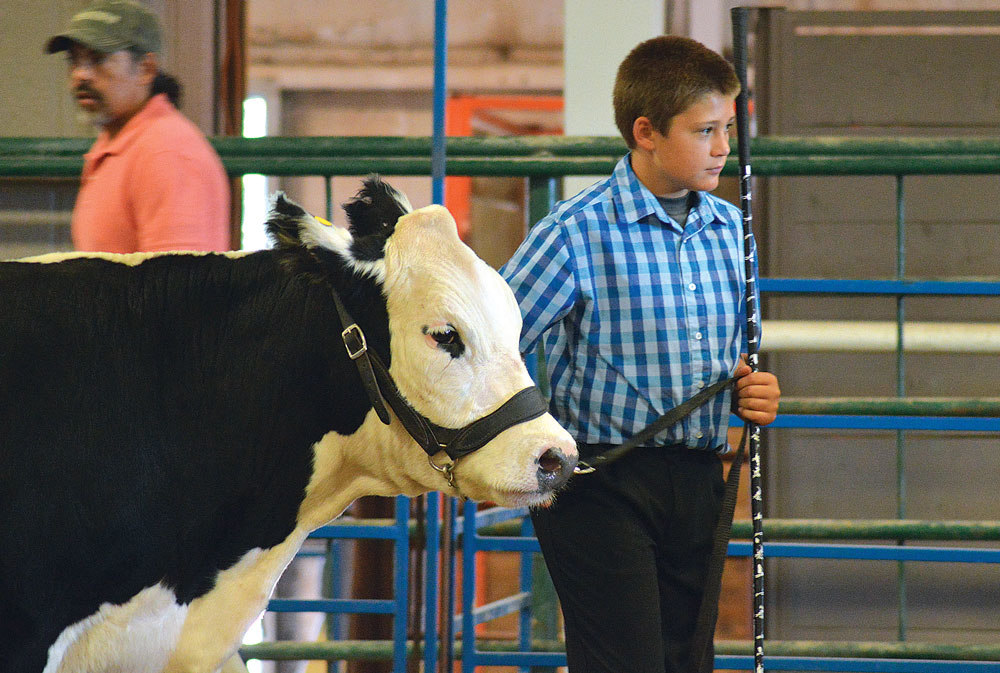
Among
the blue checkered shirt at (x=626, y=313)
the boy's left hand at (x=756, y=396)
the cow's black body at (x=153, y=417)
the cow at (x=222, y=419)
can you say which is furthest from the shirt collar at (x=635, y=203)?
the cow's black body at (x=153, y=417)

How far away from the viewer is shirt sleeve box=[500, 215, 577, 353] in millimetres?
1821

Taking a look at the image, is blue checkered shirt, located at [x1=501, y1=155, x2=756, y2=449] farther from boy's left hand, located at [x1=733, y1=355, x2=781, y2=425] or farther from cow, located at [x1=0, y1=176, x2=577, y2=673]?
cow, located at [x1=0, y1=176, x2=577, y2=673]

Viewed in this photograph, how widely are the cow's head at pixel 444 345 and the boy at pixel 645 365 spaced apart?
0.91 feet

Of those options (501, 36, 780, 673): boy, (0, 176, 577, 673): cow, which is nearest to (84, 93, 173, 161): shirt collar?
(0, 176, 577, 673): cow

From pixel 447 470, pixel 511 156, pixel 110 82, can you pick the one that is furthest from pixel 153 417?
pixel 511 156

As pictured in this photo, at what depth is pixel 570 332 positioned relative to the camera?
1898mm

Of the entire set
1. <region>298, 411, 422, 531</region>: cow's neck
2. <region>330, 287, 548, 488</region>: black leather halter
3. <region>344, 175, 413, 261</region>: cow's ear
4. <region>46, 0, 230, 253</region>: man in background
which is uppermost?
<region>46, 0, 230, 253</region>: man in background

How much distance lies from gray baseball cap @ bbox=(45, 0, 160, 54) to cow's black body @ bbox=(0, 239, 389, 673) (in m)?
0.69

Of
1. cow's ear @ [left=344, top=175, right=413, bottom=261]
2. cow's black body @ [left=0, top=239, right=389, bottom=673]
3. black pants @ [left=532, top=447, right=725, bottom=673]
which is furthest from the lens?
black pants @ [left=532, top=447, right=725, bottom=673]

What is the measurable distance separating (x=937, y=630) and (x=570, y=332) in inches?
99.8

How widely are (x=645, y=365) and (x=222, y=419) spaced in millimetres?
678

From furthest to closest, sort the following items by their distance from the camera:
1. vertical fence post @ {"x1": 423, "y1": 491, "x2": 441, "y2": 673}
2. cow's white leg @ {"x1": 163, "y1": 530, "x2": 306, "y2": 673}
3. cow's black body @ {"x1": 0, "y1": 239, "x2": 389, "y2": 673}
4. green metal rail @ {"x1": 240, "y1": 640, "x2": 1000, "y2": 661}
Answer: green metal rail @ {"x1": 240, "y1": 640, "x2": 1000, "y2": 661} < vertical fence post @ {"x1": 423, "y1": 491, "x2": 441, "y2": 673} < cow's white leg @ {"x1": 163, "y1": 530, "x2": 306, "y2": 673} < cow's black body @ {"x1": 0, "y1": 239, "x2": 389, "y2": 673}

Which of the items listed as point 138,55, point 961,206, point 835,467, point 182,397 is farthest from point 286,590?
point 182,397

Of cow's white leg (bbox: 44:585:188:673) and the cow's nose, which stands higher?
the cow's nose
